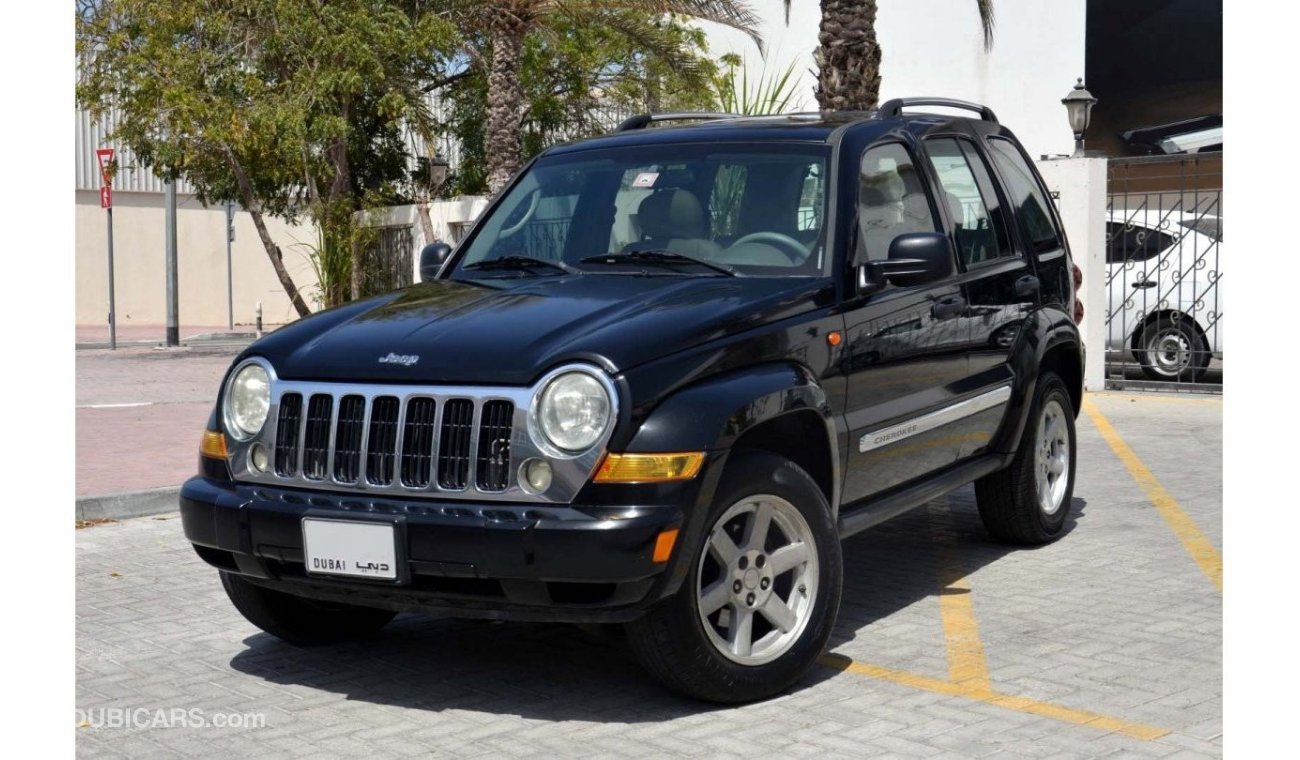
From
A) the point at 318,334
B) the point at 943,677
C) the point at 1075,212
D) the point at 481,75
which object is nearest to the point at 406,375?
the point at 318,334

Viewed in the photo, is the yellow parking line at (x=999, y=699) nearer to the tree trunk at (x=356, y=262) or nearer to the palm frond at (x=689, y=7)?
the palm frond at (x=689, y=7)

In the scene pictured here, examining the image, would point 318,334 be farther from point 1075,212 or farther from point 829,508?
point 1075,212

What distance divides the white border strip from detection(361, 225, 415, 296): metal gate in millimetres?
16775

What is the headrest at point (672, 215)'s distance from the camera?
19.0ft

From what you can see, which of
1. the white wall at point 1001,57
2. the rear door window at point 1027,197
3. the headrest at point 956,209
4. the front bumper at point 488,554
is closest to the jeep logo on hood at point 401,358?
the front bumper at point 488,554

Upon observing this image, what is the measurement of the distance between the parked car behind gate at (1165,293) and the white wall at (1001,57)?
56.7 ft

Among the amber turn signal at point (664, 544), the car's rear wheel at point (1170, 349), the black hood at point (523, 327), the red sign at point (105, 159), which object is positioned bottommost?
the amber turn signal at point (664, 544)

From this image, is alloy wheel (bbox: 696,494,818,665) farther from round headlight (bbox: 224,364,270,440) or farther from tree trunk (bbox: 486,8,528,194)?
tree trunk (bbox: 486,8,528,194)

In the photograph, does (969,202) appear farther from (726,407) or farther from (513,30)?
(513,30)

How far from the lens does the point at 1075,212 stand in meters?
14.9

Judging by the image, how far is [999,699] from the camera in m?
5.00

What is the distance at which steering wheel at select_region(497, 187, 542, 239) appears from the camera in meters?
6.32

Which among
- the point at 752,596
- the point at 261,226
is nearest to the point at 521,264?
the point at 752,596

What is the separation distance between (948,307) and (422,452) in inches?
98.4
